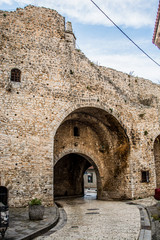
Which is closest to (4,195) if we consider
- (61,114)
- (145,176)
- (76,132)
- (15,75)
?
(61,114)

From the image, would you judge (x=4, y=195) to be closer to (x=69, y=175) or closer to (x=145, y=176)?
(x=145, y=176)

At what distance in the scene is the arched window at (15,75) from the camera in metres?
10.9

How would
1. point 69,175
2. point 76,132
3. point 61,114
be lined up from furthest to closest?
point 69,175
point 76,132
point 61,114

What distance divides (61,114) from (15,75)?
9.55 ft

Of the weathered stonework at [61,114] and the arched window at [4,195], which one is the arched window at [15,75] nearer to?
the weathered stonework at [61,114]

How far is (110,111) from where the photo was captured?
13.3 m

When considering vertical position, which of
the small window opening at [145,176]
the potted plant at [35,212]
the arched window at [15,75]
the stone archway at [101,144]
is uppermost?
the arched window at [15,75]

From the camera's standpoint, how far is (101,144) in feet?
50.0

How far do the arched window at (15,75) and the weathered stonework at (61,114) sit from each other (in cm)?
20

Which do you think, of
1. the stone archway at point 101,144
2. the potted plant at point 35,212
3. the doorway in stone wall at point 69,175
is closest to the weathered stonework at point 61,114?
the stone archway at point 101,144

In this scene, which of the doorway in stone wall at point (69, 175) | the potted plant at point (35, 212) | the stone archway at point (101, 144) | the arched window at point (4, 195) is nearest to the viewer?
the potted plant at point (35, 212)

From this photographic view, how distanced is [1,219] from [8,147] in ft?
17.1

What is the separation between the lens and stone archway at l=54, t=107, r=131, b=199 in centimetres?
1365

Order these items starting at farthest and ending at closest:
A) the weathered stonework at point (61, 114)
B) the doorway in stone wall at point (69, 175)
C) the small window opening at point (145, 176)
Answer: the doorway in stone wall at point (69, 175)
the small window opening at point (145, 176)
the weathered stonework at point (61, 114)
